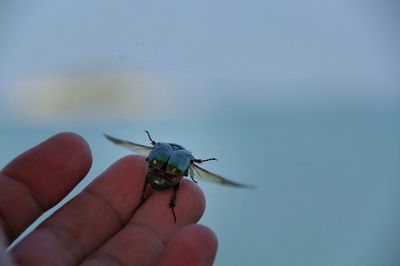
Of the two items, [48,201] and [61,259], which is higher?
[48,201]

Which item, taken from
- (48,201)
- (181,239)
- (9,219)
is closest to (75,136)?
(48,201)

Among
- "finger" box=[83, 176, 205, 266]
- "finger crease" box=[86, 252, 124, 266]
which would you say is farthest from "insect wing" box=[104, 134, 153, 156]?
"finger crease" box=[86, 252, 124, 266]

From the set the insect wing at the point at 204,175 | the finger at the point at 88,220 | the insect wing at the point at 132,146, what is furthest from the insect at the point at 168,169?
→ the insect wing at the point at 132,146

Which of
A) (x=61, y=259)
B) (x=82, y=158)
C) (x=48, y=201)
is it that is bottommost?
(x=61, y=259)

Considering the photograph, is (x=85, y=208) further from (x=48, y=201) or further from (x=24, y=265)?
(x=24, y=265)

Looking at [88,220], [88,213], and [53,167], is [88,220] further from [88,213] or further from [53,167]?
[53,167]

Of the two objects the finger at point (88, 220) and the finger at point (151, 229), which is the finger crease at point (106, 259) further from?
the finger at point (88, 220)

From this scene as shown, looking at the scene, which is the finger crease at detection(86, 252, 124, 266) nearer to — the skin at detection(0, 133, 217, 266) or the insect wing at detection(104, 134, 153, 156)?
the skin at detection(0, 133, 217, 266)
